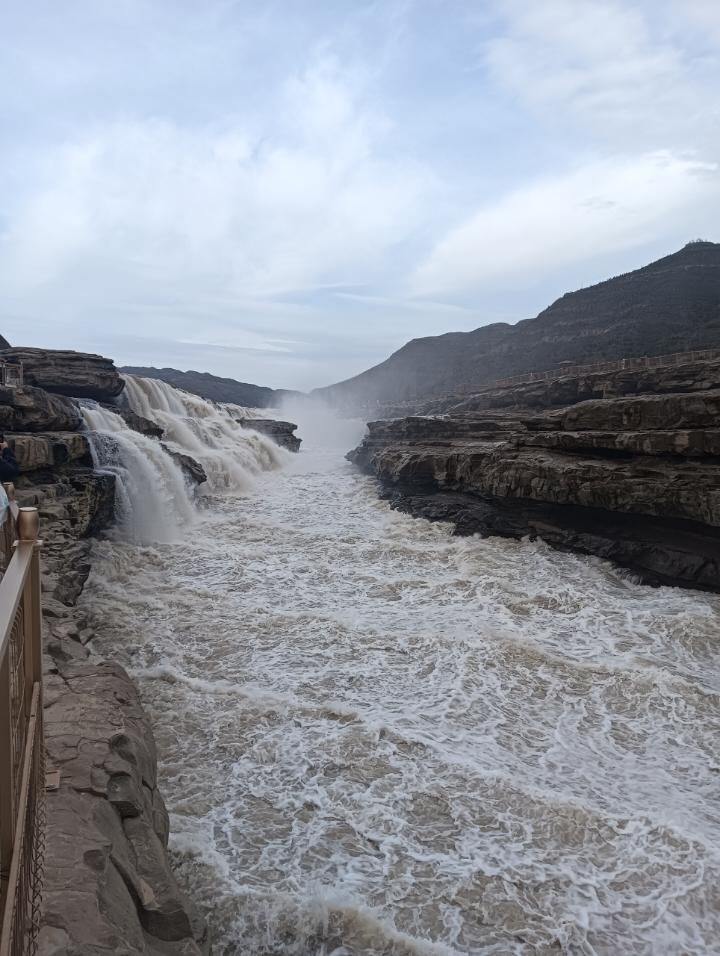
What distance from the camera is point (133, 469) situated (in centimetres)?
1289

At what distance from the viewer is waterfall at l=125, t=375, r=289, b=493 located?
695 inches

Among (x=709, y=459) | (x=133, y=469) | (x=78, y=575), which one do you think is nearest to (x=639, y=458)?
(x=709, y=459)

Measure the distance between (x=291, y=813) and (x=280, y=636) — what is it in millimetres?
3273

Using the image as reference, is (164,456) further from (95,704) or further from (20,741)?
(20,741)

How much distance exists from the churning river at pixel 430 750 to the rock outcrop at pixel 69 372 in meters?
8.41

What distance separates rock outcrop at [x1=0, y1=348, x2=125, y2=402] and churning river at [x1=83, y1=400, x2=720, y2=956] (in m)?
8.41

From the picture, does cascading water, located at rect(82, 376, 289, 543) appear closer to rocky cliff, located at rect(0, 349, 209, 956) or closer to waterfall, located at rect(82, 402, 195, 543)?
waterfall, located at rect(82, 402, 195, 543)

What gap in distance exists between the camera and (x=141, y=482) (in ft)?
41.7

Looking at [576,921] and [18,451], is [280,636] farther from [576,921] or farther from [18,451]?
[18,451]

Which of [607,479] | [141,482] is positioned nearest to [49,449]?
[141,482]

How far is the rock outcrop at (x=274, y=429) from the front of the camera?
26484 millimetres


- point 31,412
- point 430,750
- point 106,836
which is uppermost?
point 31,412

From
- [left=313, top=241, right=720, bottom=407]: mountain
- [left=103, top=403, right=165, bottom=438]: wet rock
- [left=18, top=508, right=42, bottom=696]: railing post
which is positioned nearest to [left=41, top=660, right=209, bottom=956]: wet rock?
[left=18, top=508, right=42, bottom=696]: railing post

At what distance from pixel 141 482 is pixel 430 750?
979 cm
